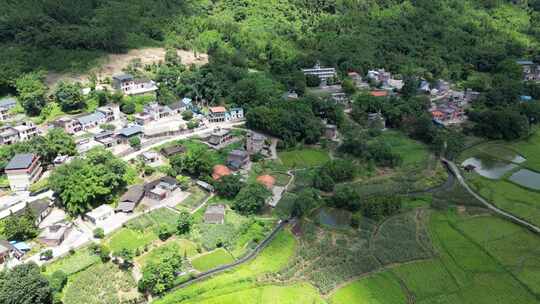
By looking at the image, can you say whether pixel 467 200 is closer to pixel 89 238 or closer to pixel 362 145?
pixel 362 145

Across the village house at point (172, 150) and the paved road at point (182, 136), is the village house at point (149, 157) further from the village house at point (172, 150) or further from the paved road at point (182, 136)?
the paved road at point (182, 136)

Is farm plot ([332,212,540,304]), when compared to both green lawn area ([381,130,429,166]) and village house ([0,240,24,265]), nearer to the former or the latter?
green lawn area ([381,130,429,166])

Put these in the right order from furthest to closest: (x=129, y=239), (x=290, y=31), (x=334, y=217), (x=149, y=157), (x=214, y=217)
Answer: (x=290, y=31) < (x=149, y=157) < (x=334, y=217) < (x=214, y=217) < (x=129, y=239)

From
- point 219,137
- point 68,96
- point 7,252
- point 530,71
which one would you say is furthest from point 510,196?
point 68,96

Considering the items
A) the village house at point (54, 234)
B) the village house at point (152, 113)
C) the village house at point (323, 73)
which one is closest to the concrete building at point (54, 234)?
the village house at point (54, 234)

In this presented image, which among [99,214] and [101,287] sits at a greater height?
[99,214]

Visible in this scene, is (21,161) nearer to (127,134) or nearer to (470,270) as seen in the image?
(127,134)
